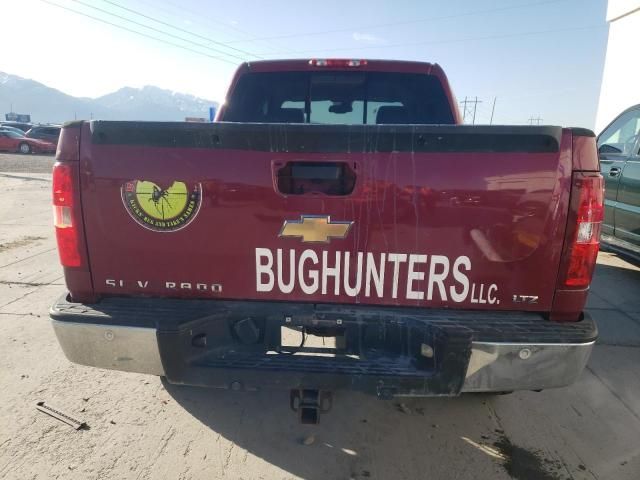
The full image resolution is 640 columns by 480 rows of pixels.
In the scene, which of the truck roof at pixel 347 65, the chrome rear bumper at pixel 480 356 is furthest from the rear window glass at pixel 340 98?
the chrome rear bumper at pixel 480 356

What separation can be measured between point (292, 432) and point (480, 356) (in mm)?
1275

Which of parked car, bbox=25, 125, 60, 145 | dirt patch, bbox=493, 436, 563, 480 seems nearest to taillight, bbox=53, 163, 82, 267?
dirt patch, bbox=493, 436, 563, 480

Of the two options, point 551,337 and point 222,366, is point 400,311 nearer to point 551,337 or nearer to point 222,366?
point 551,337

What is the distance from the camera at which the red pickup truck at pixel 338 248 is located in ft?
5.99

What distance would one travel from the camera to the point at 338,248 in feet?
6.22

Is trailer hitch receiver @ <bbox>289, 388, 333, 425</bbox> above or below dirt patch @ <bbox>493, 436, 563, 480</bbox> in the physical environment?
above

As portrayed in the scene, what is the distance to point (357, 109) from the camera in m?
3.55

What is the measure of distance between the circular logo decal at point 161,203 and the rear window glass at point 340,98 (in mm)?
1678

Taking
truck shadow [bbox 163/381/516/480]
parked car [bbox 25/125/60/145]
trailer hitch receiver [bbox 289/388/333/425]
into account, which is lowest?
truck shadow [bbox 163/381/516/480]

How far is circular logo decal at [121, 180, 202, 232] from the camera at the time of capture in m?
1.91

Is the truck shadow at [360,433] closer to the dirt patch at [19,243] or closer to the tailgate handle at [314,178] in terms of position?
the tailgate handle at [314,178]

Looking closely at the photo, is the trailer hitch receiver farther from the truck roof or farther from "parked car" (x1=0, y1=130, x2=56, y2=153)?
"parked car" (x1=0, y1=130, x2=56, y2=153)

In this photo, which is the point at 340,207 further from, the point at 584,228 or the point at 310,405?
the point at 584,228

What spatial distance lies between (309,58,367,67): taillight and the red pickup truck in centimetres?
155
